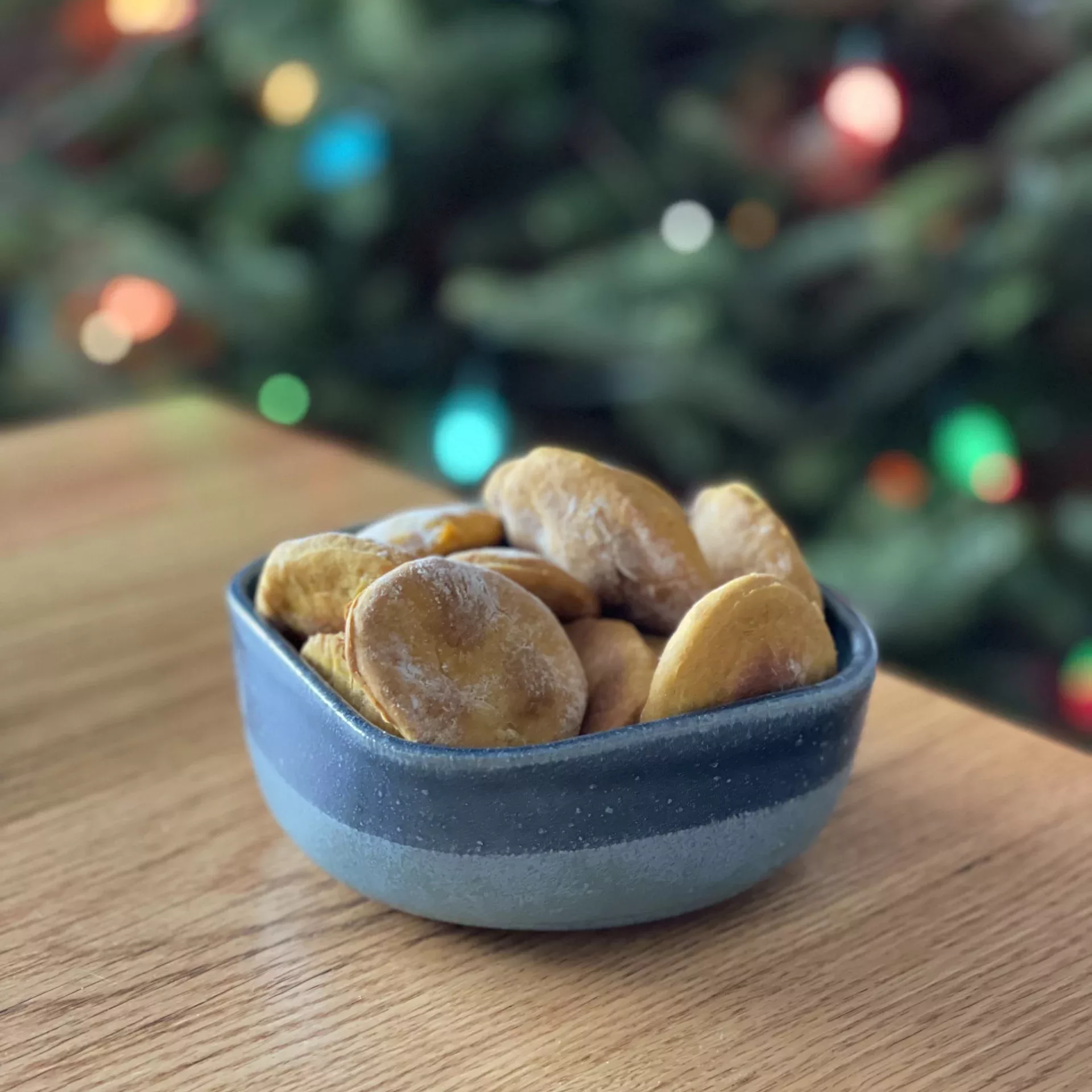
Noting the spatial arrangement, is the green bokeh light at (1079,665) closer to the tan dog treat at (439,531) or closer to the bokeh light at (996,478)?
the bokeh light at (996,478)

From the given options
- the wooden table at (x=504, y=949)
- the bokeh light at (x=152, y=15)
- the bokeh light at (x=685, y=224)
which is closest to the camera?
the wooden table at (x=504, y=949)

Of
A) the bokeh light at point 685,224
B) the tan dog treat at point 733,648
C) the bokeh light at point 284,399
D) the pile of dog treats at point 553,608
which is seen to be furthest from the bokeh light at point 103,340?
the tan dog treat at point 733,648

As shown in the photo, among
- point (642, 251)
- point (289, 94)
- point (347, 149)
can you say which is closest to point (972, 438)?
point (642, 251)

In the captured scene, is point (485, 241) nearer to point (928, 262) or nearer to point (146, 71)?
point (146, 71)

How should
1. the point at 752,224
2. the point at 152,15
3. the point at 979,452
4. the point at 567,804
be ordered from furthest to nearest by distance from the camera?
the point at 152,15 < the point at 752,224 < the point at 979,452 < the point at 567,804

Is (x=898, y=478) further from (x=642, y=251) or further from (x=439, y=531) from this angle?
(x=439, y=531)

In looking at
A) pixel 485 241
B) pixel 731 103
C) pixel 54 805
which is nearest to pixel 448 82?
pixel 485 241
